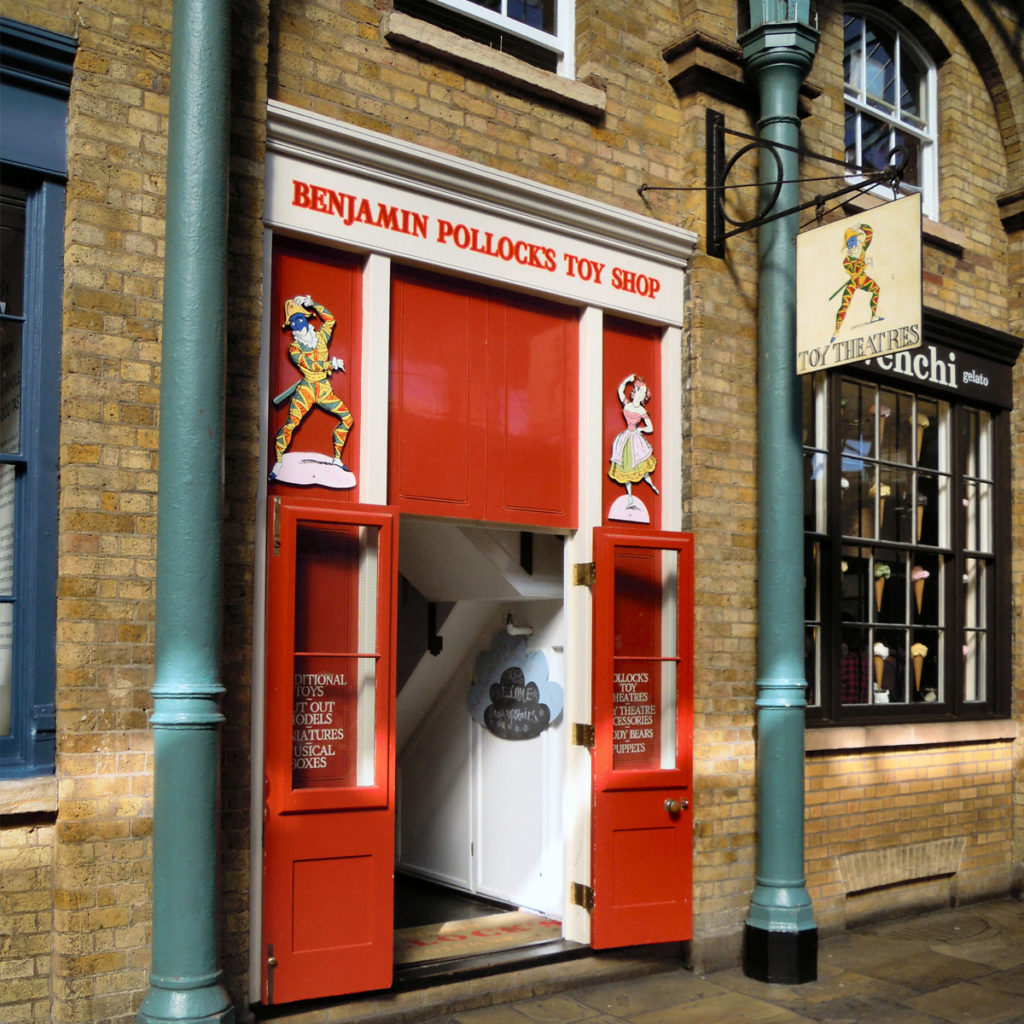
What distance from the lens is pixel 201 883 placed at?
4449mm

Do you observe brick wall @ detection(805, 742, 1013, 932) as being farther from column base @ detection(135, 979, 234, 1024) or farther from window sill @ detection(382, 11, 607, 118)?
window sill @ detection(382, 11, 607, 118)

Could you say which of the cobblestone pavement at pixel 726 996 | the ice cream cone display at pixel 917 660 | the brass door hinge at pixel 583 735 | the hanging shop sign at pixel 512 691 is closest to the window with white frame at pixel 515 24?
the hanging shop sign at pixel 512 691

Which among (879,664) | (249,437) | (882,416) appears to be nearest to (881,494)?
(882,416)

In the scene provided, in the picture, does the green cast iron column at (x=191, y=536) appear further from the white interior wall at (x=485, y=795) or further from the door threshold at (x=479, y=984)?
the white interior wall at (x=485, y=795)

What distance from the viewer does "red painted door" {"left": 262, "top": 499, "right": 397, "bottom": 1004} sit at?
5.05 metres

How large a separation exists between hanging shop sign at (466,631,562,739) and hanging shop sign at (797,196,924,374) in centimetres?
235

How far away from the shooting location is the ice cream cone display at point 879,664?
Result: 8047 millimetres

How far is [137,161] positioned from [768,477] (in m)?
3.89

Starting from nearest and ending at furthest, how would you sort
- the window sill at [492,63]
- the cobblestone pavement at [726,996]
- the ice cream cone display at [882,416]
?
the cobblestone pavement at [726,996]
the window sill at [492,63]
the ice cream cone display at [882,416]

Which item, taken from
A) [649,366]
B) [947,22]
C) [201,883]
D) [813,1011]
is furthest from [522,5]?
[813,1011]

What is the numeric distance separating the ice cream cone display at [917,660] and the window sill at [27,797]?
241 inches

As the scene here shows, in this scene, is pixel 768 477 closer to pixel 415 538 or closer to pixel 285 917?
pixel 415 538

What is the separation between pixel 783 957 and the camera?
6.44 meters

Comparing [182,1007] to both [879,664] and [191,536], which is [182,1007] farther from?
[879,664]
